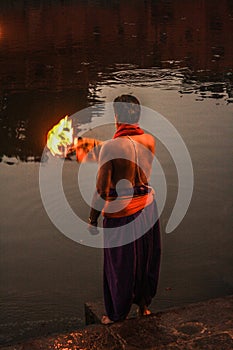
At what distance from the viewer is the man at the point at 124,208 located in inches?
189

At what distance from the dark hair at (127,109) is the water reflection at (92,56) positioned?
5087 millimetres

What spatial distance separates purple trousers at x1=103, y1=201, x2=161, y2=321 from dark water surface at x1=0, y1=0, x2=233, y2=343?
0.74 metres

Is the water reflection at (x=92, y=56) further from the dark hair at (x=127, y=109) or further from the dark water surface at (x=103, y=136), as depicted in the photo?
the dark hair at (x=127, y=109)

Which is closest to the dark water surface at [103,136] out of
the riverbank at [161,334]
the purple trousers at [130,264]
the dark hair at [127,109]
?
the purple trousers at [130,264]

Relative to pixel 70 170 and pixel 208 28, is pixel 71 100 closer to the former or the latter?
pixel 70 170

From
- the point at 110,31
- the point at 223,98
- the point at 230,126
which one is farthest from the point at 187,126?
the point at 110,31

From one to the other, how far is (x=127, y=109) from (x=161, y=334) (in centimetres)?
154

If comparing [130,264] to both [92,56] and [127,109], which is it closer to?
[127,109]

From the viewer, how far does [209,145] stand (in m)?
10.1

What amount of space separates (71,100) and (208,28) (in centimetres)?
1517

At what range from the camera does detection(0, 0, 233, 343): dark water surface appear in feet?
19.6

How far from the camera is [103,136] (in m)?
10.7

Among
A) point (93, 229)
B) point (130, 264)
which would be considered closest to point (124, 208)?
point (93, 229)

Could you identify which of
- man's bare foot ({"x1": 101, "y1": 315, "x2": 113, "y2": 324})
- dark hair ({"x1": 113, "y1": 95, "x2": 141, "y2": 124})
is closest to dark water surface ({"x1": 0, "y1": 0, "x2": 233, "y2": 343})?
man's bare foot ({"x1": 101, "y1": 315, "x2": 113, "y2": 324})
